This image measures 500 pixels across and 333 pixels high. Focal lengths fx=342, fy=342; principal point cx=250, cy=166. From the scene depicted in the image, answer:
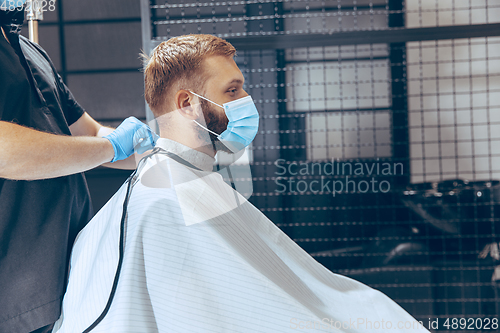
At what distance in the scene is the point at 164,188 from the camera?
3.51 ft

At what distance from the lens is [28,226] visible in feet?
3.37

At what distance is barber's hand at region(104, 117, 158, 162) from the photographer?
3.75ft

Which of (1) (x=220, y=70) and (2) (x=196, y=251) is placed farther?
(1) (x=220, y=70)

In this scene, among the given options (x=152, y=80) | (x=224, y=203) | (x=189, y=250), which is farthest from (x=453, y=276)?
(x=152, y=80)

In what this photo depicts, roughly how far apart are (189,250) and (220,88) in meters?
0.59

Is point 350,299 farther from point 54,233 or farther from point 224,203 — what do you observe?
point 54,233

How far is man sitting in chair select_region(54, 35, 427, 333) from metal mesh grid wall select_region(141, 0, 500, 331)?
1043mm

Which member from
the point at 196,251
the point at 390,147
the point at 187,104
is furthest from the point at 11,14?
the point at 390,147

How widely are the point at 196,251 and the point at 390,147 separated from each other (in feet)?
7.72

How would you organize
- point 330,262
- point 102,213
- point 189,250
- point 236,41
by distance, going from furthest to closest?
point 330,262, point 236,41, point 102,213, point 189,250

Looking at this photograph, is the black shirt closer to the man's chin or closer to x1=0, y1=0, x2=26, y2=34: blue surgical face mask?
x1=0, y1=0, x2=26, y2=34: blue surgical face mask

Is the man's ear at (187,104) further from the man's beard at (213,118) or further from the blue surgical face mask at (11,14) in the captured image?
the blue surgical face mask at (11,14)

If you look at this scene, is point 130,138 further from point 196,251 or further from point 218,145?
point 196,251

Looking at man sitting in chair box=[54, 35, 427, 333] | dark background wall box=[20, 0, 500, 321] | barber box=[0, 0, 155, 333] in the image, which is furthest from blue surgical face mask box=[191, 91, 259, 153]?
dark background wall box=[20, 0, 500, 321]
